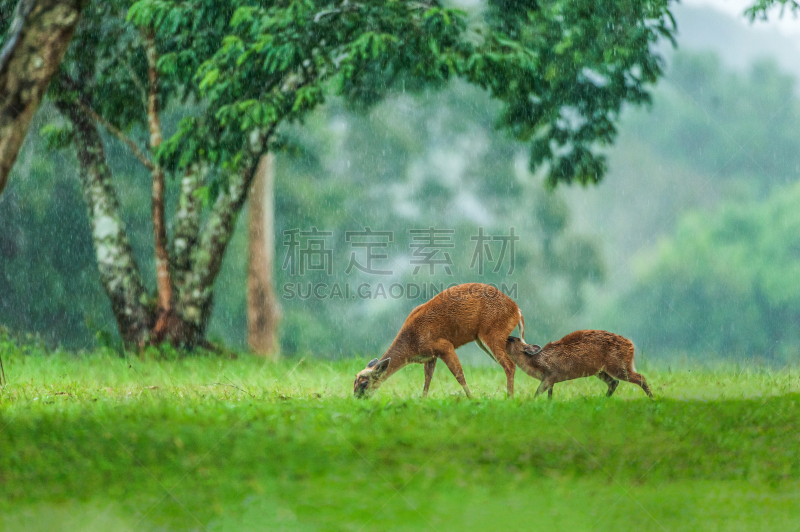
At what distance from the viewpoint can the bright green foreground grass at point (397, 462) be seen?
5.66 meters

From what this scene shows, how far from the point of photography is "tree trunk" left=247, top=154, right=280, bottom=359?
17.5 m

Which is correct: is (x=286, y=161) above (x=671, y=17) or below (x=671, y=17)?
below

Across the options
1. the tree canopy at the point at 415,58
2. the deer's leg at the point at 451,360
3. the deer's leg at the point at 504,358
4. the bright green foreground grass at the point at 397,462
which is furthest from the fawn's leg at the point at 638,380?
the tree canopy at the point at 415,58

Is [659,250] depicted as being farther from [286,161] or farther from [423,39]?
[423,39]

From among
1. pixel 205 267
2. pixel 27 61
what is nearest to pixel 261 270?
pixel 205 267

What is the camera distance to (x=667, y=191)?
38.6m

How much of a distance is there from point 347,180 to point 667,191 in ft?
62.0

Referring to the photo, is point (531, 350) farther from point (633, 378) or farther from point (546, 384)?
point (633, 378)

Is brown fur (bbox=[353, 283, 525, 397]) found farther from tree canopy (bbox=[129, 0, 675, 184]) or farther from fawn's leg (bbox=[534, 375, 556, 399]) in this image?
tree canopy (bbox=[129, 0, 675, 184])

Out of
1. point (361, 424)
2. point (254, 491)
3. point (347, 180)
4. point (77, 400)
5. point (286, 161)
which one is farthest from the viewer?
point (347, 180)

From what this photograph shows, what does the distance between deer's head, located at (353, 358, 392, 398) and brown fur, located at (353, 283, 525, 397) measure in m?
0.01

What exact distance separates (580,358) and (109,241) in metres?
10.2

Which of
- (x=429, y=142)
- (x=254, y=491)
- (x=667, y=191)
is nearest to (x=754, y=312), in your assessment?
(x=667, y=191)

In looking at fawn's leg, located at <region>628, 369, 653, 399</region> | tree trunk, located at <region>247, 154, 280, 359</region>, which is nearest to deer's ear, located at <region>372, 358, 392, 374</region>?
fawn's leg, located at <region>628, 369, 653, 399</region>
